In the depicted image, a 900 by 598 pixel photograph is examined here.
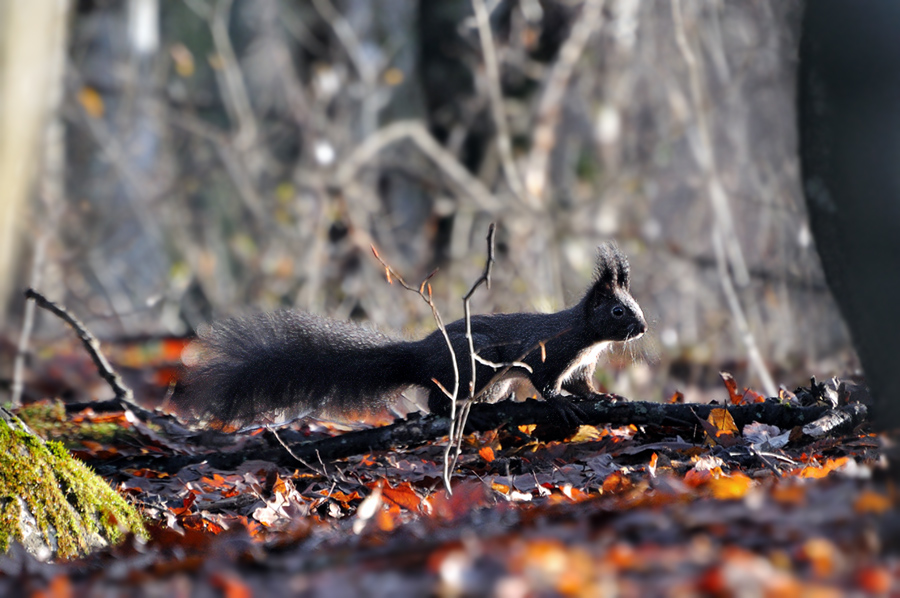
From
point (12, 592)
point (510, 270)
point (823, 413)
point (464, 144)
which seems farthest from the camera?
point (464, 144)

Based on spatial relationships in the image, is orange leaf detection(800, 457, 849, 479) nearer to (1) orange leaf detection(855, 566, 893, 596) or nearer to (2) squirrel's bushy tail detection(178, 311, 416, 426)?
(1) orange leaf detection(855, 566, 893, 596)

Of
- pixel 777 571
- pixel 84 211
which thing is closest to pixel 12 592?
pixel 777 571

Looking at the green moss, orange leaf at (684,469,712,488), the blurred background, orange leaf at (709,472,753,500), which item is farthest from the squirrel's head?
the blurred background

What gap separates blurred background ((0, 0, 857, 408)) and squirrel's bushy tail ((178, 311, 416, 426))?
270 cm

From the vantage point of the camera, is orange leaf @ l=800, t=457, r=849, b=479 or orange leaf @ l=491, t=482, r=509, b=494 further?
orange leaf @ l=491, t=482, r=509, b=494

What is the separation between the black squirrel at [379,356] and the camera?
337 cm

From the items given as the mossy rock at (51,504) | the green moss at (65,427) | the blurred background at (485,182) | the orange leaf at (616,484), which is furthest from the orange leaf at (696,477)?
the blurred background at (485,182)

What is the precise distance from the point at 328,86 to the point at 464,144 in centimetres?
176

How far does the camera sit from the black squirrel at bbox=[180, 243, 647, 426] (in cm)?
337

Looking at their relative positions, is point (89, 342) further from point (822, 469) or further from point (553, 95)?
point (553, 95)

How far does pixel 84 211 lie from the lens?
955 cm

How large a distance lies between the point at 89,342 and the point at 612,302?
2.31 m

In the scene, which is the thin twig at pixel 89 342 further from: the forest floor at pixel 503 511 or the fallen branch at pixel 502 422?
the fallen branch at pixel 502 422

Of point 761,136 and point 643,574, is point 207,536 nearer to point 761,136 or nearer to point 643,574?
point 643,574
